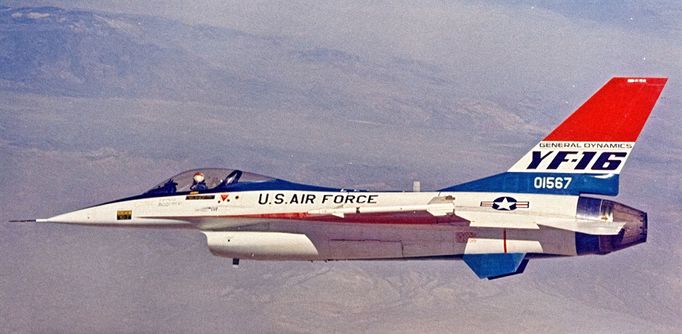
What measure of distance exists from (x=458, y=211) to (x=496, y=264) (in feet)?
5.31

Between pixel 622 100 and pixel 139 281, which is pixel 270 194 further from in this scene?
pixel 139 281

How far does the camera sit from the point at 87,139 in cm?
14800

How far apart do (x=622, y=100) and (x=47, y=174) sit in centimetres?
10646

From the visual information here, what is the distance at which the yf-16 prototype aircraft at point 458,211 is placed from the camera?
27031mm

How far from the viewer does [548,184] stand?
27750mm

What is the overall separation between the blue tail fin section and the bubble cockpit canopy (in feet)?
19.0

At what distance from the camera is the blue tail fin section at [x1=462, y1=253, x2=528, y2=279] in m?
27.3

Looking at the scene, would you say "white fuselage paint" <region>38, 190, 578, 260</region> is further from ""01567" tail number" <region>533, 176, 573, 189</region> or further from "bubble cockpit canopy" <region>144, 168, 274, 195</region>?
""01567" tail number" <region>533, 176, 573, 189</region>

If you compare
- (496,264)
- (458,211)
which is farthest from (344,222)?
(496,264)

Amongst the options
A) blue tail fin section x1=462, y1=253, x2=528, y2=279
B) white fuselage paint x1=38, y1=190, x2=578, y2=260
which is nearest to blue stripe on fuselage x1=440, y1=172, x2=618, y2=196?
white fuselage paint x1=38, y1=190, x2=578, y2=260

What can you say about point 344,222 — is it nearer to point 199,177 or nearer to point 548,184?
point 199,177

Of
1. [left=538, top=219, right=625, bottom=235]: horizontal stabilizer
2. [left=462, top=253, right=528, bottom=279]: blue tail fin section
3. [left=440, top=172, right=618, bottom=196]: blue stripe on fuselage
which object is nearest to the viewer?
[left=538, top=219, right=625, bottom=235]: horizontal stabilizer

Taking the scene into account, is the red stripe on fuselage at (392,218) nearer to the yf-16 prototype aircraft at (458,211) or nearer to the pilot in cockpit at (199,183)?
the yf-16 prototype aircraft at (458,211)

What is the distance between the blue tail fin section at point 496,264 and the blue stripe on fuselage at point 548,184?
1615 millimetres
